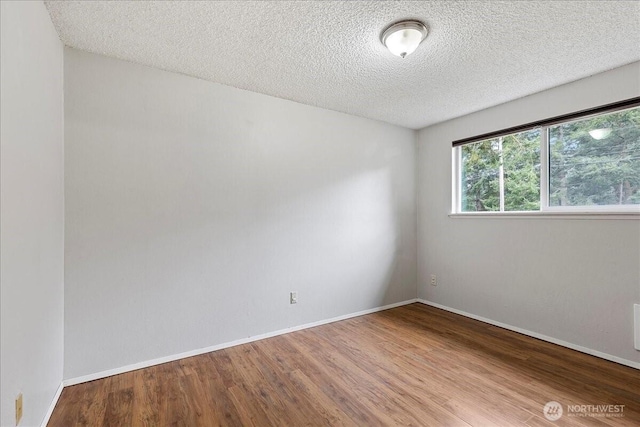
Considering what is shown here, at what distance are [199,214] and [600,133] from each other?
3.49m

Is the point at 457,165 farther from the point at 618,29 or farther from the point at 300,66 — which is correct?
the point at 300,66

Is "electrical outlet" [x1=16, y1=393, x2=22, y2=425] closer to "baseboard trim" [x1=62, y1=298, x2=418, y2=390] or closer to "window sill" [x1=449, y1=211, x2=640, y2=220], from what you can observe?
"baseboard trim" [x1=62, y1=298, x2=418, y2=390]

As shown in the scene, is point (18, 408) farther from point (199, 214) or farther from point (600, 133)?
point (600, 133)

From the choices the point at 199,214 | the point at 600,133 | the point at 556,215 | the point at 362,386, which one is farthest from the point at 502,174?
the point at 199,214

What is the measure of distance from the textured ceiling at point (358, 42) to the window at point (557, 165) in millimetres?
415

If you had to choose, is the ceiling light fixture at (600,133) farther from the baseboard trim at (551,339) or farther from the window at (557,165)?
the baseboard trim at (551,339)

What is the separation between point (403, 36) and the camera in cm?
184

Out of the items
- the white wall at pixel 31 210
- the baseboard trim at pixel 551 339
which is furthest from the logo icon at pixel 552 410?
the white wall at pixel 31 210

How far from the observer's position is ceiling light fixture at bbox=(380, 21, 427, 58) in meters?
1.79

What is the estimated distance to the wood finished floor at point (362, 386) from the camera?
1.69 m

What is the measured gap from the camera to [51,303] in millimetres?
1726

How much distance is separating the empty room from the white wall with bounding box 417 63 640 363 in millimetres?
19

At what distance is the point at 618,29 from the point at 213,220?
3170 mm

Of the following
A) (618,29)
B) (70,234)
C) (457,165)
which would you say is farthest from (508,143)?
(70,234)
